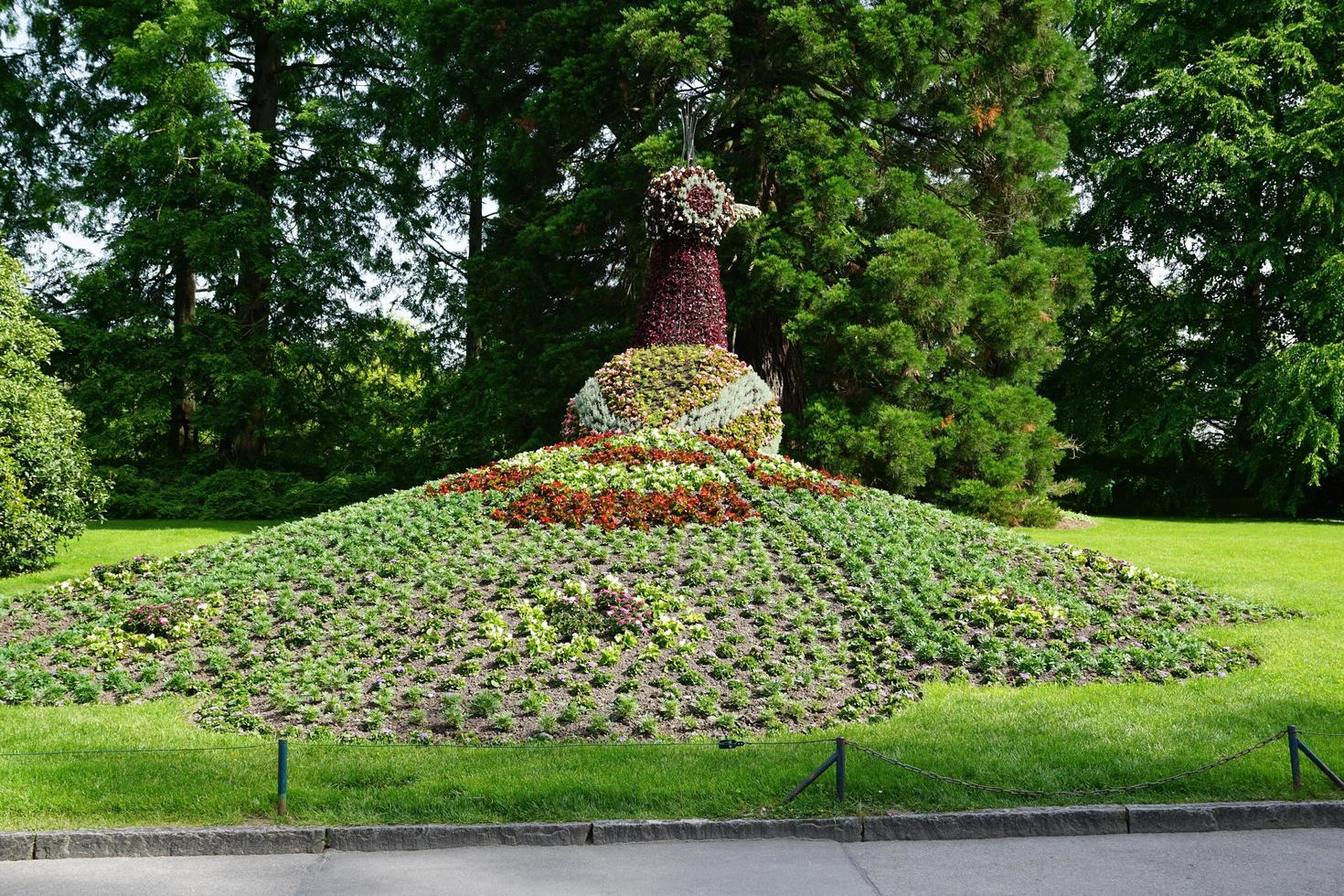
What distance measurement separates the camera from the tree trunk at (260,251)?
21.8m

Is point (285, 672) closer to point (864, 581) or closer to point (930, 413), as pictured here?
point (864, 581)

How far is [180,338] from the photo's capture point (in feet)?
70.4

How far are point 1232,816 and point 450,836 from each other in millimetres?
3555

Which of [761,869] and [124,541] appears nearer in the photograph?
[761,869]

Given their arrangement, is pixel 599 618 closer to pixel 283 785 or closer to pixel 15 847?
pixel 283 785

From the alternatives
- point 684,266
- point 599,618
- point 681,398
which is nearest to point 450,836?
point 599,618

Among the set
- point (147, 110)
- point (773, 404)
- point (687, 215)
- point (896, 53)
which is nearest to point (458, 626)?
point (773, 404)

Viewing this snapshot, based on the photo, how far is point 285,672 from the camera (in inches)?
281

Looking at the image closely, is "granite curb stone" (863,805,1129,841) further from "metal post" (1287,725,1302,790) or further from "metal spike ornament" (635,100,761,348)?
"metal spike ornament" (635,100,761,348)

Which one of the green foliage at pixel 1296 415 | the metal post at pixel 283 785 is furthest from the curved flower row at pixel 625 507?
the green foliage at pixel 1296 415

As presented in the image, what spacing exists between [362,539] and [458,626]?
270cm

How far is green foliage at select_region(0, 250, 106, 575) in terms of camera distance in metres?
11.7

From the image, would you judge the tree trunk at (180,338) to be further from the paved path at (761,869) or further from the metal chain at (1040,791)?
the metal chain at (1040,791)

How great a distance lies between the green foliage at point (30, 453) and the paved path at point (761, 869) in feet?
27.3
